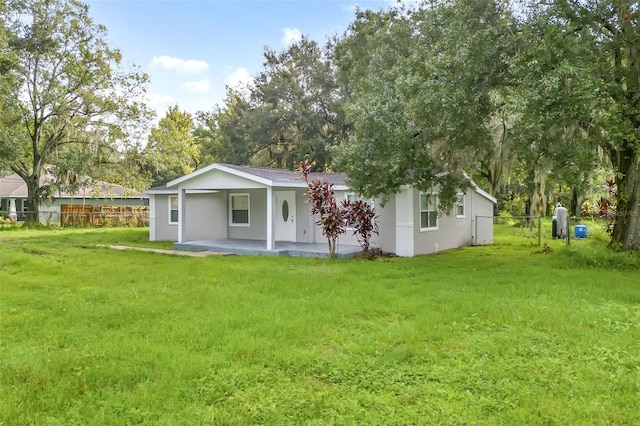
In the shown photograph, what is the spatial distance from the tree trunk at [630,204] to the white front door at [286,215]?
28.6ft

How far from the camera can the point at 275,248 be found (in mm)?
12359

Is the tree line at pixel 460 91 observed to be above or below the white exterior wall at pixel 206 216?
above

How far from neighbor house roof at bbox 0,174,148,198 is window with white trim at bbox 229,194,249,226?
9.99 metres

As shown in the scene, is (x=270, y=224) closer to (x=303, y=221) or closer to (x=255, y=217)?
(x=303, y=221)

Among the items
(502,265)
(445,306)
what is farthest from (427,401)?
(502,265)

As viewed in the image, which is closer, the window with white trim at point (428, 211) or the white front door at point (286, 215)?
the window with white trim at point (428, 211)

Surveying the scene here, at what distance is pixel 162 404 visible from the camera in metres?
3.26

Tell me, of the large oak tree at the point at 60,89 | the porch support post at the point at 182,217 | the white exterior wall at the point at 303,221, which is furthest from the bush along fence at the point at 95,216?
the white exterior wall at the point at 303,221

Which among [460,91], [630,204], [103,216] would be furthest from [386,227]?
[103,216]

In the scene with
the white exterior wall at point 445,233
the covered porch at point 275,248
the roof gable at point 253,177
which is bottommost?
the covered porch at point 275,248

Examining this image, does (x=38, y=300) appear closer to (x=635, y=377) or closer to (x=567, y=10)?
(x=635, y=377)

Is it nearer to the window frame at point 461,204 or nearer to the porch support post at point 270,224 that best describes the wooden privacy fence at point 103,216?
the porch support post at point 270,224

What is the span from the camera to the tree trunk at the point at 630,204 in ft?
31.6

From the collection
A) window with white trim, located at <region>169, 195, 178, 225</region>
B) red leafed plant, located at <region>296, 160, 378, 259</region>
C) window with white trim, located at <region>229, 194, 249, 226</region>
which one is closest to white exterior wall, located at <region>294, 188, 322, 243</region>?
window with white trim, located at <region>229, 194, 249, 226</region>
